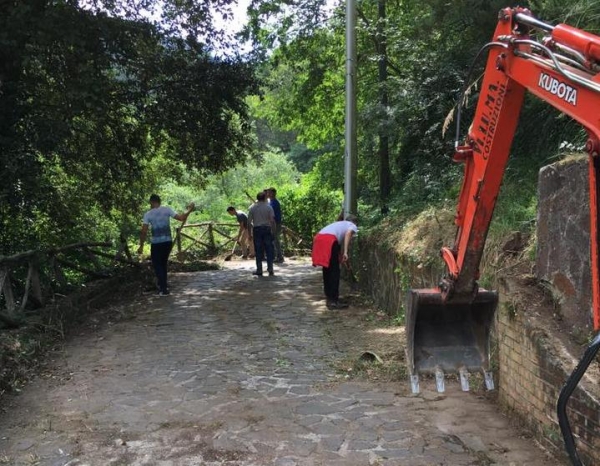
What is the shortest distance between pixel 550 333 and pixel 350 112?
7.42m

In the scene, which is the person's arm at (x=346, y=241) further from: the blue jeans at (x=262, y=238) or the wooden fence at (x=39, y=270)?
the wooden fence at (x=39, y=270)

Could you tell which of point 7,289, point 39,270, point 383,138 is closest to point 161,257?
point 39,270

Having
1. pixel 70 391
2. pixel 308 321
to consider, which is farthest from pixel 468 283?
pixel 308 321

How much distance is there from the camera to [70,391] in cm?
561

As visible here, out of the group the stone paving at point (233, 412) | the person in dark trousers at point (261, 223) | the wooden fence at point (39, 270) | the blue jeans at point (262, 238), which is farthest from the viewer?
the blue jeans at point (262, 238)

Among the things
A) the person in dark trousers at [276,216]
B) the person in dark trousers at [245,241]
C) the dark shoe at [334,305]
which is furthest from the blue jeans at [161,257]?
the person in dark trousers at [245,241]

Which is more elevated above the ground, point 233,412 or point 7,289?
point 7,289

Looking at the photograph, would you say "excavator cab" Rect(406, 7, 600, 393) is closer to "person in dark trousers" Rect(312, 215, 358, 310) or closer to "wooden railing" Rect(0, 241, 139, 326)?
"person in dark trousers" Rect(312, 215, 358, 310)

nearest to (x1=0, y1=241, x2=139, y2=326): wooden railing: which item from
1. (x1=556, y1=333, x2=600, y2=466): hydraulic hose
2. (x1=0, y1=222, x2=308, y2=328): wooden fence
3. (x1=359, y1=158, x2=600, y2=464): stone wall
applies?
(x1=0, y1=222, x2=308, y2=328): wooden fence

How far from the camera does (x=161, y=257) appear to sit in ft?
33.6

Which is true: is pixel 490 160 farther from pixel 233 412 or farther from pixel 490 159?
pixel 233 412

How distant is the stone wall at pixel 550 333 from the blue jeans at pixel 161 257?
21.2ft

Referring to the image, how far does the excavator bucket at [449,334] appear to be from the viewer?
4441 mm

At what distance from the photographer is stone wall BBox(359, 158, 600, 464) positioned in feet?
12.2
